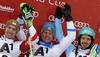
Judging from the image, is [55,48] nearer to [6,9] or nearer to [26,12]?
[26,12]

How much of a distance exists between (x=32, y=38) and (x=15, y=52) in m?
0.40

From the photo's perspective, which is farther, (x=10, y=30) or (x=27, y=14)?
(x=10, y=30)

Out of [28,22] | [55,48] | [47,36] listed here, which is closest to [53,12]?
[47,36]

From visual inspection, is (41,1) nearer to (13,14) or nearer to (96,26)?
(13,14)

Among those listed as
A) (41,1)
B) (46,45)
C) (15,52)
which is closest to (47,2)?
(41,1)

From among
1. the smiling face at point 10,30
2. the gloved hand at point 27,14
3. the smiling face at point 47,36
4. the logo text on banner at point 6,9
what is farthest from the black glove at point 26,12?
the logo text on banner at point 6,9

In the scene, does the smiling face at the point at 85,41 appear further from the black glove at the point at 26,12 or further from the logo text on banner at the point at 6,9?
the logo text on banner at the point at 6,9

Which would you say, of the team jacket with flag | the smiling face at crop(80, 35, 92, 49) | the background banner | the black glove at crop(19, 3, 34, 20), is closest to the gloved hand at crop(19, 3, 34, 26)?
the black glove at crop(19, 3, 34, 20)

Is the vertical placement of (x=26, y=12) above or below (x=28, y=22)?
above

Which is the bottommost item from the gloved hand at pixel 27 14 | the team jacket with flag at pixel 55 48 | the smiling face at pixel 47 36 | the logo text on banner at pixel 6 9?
the team jacket with flag at pixel 55 48

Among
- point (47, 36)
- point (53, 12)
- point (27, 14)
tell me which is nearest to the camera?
point (27, 14)

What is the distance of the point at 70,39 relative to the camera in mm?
2453

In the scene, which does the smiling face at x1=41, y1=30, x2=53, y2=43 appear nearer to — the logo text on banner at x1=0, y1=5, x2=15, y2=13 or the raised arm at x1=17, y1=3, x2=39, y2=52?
the raised arm at x1=17, y1=3, x2=39, y2=52

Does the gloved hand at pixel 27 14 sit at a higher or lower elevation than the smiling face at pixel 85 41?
higher
